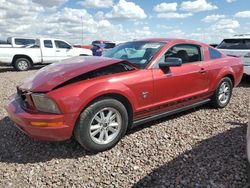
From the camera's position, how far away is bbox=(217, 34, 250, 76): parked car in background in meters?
7.73

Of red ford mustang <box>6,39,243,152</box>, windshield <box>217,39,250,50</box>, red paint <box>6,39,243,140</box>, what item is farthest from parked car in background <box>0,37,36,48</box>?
red paint <box>6,39,243,140</box>

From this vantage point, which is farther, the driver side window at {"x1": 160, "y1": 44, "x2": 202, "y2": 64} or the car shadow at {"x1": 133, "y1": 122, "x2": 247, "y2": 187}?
the driver side window at {"x1": 160, "y1": 44, "x2": 202, "y2": 64}

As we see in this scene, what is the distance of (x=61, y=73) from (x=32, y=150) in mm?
1158

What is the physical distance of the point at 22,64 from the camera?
44.2 feet

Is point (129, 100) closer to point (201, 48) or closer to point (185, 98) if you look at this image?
point (185, 98)

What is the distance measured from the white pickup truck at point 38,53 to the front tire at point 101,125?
1103cm

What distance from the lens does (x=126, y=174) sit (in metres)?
3.14

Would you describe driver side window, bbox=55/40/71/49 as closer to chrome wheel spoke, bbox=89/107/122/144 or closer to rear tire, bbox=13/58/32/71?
rear tire, bbox=13/58/32/71

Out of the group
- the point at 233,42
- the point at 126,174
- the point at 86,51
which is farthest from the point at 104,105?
the point at 86,51

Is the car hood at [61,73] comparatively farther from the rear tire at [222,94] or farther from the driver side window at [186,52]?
the rear tire at [222,94]

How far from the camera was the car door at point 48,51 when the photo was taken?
14195 mm

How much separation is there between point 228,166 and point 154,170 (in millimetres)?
872

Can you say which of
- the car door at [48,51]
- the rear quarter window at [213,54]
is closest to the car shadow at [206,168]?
the rear quarter window at [213,54]

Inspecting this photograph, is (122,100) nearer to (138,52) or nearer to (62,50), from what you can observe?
(138,52)
